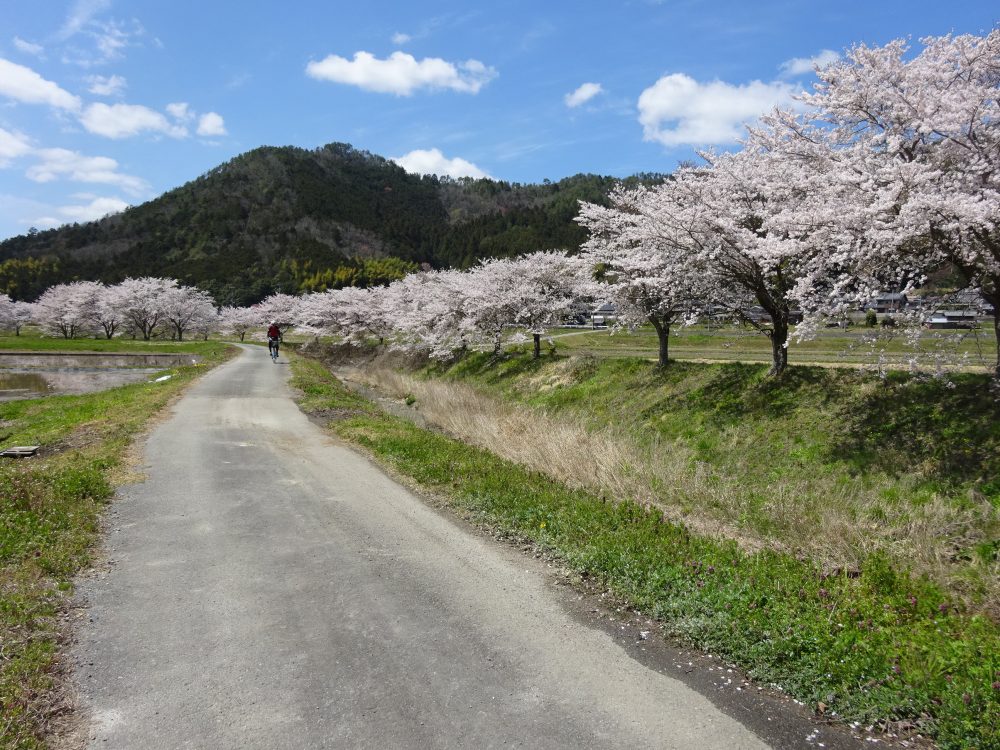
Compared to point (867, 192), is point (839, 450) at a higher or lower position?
lower

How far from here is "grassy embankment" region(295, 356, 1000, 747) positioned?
15.7 feet

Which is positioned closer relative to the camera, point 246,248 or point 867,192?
point 867,192

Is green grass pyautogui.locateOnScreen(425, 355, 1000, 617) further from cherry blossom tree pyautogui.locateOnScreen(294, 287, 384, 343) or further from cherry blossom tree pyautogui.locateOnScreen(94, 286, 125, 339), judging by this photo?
cherry blossom tree pyautogui.locateOnScreen(94, 286, 125, 339)

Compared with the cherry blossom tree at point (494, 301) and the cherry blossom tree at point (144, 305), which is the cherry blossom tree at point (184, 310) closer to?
the cherry blossom tree at point (144, 305)

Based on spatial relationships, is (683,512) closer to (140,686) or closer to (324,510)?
(324,510)

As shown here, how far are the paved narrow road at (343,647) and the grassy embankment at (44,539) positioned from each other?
0.30 meters

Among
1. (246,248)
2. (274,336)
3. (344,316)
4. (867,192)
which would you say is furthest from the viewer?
(246,248)

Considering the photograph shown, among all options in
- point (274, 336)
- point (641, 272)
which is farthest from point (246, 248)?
point (641, 272)

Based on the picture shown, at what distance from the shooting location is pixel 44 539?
7246 mm

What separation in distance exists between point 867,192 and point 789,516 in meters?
7.24

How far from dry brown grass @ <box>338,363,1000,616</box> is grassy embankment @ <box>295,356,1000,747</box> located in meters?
0.06

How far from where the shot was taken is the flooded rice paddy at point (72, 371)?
31.7 meters

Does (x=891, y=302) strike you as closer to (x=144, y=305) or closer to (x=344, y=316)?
(x=344, y=316)

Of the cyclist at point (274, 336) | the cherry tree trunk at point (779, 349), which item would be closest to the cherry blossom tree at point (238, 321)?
the cyclist at point (274, 336)
